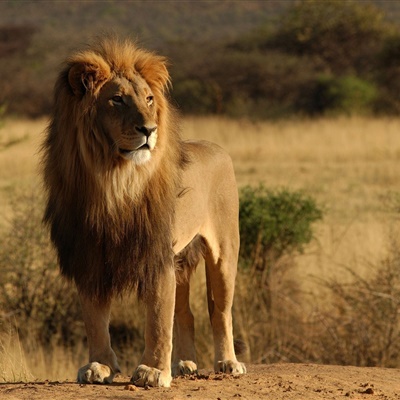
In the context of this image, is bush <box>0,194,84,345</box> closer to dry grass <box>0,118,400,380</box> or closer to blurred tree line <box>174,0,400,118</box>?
dry grass <box>0,118,400,380</box>

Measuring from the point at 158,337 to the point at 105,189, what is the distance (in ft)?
2.42

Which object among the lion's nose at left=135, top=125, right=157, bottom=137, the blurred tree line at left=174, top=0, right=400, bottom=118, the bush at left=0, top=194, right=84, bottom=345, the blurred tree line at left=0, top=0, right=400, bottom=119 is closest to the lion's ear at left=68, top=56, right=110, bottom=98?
the lion's nose at left=135, top=125, right=157, bottom=137

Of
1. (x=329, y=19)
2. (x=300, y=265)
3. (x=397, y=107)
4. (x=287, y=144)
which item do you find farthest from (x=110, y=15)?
(x=300, y=265)

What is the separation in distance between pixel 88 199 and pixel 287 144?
17173 millimetres

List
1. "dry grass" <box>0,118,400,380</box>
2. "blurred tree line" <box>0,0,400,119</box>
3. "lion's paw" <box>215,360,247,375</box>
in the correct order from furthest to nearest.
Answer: "blurred tree line" <box>0,0,400,119</box>
"dry grass" <box>0,118,400,380</box>
"lion's paw" <box>215,360,247,375</box>

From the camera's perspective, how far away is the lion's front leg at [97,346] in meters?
5.41

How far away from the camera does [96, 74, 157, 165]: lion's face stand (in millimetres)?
5059

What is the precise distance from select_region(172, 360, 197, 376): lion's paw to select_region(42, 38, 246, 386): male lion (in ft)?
2.35

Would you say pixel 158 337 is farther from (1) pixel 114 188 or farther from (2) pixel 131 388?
(1) pixel 114 188

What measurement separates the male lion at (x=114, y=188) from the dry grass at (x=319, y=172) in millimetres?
1243

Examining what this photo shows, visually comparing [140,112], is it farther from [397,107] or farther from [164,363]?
[397,107]

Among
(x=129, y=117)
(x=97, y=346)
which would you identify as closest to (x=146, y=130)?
(x=129, y=117)

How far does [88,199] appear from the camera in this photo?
208 inches

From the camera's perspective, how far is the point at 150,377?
5332 millimetres
